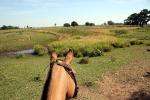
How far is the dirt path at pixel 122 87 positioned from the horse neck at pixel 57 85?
9974 mm

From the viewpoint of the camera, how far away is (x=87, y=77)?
1519 centimetres

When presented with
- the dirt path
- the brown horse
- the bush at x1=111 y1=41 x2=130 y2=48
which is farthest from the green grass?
the brown horse

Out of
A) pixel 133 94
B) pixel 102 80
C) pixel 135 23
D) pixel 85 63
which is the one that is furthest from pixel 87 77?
pixel 135 23

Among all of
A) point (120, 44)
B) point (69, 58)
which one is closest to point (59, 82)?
point (69, 58)

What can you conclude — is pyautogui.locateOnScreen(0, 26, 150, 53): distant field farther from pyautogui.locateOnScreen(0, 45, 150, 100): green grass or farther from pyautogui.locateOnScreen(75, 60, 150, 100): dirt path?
pyautogui.locateOnScreen(75, 60, 150, 100): dirt path

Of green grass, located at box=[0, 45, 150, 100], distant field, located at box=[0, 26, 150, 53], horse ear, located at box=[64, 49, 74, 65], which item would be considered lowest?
distant field, located at box=[0, 26, 150, 53]

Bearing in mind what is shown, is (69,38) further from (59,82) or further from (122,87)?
(59,82)

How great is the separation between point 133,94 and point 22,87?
512 centimetres

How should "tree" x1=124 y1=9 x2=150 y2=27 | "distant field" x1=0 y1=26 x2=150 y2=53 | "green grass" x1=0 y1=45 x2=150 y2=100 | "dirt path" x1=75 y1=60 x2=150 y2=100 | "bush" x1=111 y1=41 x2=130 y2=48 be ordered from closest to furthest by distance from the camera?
1. "green grass" x1=0 y1=45 x2=150 y2=100
2. "dirt path" x1=75 y1=60 x2=150 y2=100
3. "bush" x1=111 y1=41 x2=130 y2=48
4. "distant field" x1=0 y1=26 x2=150 y2=53
5. "tree" x1=124 y1=9 x2=150 y2=27

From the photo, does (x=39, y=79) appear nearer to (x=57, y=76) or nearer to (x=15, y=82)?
(x=15, y=82)

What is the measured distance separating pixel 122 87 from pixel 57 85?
40.9ft

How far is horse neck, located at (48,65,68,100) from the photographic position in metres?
1.53

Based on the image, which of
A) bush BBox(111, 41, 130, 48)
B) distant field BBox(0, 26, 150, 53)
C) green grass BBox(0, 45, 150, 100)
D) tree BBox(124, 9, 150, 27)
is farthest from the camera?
tree BBox(124, 9, 150, 27)

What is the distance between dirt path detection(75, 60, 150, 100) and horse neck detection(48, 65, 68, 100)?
9.97m
